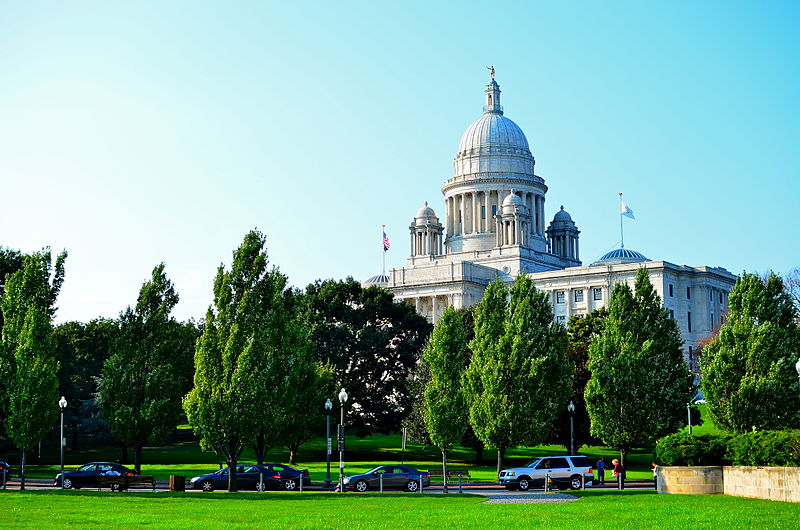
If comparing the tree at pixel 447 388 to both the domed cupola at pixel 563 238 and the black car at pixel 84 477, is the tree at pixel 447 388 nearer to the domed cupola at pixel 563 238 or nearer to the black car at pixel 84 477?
the black car at pixel 84 477

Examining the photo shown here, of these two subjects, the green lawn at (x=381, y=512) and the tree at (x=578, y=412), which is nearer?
the green lawn at (x=381, y=512)

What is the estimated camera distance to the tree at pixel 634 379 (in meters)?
49.6

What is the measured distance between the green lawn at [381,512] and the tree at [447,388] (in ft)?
52.0

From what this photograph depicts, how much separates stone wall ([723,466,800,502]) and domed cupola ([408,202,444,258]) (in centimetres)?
11469

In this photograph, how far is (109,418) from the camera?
56375 mm

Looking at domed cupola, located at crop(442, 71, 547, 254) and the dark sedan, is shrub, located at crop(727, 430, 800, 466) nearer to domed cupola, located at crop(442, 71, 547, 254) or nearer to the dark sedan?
the dark sedan

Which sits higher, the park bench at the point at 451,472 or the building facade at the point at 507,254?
the building facade at the point at 507,254

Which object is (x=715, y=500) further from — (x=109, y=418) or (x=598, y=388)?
(x=109, y=418)

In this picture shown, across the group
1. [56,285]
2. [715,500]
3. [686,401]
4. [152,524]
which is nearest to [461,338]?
[686,401]

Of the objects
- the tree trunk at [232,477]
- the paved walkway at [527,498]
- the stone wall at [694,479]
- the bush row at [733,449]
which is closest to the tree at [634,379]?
the bush row at [733,449]

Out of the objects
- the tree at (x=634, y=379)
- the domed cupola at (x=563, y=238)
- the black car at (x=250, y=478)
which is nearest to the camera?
the black car at (x=250, y=478)

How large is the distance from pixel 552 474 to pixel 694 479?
9.79 meters

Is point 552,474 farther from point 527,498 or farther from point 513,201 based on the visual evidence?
point 513,201

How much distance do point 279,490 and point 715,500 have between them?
19.1m
